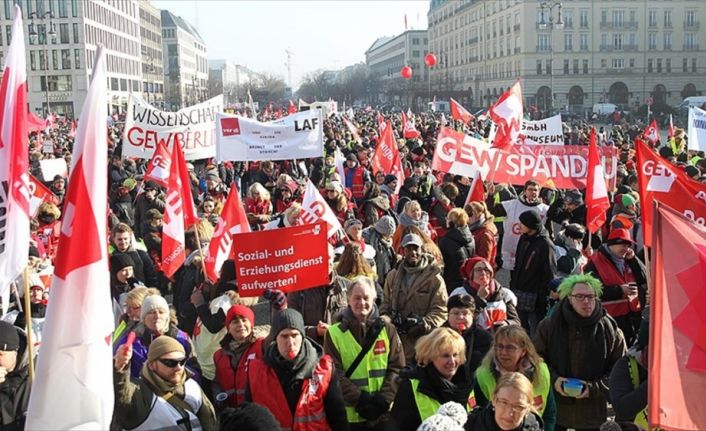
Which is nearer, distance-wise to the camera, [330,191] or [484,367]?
[484,367]

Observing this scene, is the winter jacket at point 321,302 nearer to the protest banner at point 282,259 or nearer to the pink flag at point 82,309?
the protest banner at point 282,259

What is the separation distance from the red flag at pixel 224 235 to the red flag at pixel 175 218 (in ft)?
0.81

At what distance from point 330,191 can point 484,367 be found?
18.8 ft

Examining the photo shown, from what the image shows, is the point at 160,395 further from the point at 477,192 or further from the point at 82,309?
the point at 477,192

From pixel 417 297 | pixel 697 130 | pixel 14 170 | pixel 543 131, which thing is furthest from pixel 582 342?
pixel 543 131

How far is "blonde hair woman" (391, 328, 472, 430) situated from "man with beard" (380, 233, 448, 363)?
1.22m

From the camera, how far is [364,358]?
15.3 ft

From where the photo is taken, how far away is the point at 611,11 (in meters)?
85.1

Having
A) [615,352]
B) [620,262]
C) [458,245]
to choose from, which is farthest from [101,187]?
[458,245]

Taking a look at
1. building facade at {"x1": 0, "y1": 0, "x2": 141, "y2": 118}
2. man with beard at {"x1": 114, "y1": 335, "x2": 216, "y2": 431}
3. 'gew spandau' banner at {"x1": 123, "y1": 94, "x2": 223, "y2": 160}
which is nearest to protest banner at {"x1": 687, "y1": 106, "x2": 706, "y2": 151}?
'gew spandau' banner at {"x1": 123, "y1": 94, "x2": 223, "y2": 160}

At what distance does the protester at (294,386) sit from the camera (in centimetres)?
425

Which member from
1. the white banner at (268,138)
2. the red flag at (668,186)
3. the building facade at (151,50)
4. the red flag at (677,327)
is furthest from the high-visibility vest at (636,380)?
the building facade at (151,50)

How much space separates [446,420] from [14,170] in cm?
275

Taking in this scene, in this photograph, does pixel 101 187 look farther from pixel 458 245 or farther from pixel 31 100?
pixel 31 100
